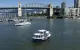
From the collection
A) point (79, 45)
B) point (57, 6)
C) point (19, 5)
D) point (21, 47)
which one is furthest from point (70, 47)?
point (57, 6)

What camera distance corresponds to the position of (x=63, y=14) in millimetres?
92938

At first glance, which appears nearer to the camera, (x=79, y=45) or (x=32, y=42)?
(x=79, y=45)

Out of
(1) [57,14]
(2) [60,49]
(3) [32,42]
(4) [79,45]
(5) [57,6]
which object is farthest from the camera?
(5) [57,6]

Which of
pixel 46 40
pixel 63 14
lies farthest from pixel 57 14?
pixel 46 40

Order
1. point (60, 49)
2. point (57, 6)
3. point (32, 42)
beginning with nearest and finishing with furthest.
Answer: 1. point (60, 49)
2. point (32, 42)
3. point (57, 6)

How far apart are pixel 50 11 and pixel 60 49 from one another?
7550 cm

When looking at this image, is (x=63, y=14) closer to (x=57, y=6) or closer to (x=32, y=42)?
(x=57, y=6)

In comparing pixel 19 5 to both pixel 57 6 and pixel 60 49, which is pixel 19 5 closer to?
pixel 57 6

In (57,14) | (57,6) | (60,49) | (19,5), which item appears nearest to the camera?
(60,49)

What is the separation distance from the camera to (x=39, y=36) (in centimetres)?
2125

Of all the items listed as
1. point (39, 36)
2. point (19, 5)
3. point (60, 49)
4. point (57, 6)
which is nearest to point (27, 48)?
point (60, 49)

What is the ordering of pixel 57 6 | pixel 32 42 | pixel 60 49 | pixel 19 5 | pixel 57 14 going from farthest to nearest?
pixel 57 6 < pixel 57 14 < pixel 19 5 < pixel 32 42 < pixel 60 49

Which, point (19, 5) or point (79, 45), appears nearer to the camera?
point (79, 45)

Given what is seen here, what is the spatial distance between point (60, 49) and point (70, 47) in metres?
1.02
